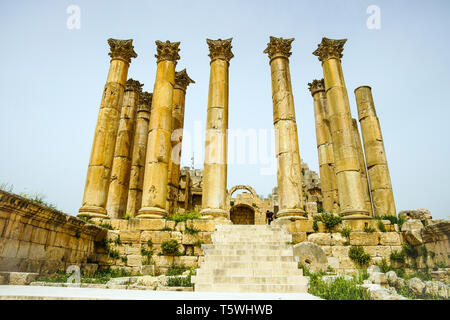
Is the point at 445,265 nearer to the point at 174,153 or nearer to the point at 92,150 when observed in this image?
the point at 174,153

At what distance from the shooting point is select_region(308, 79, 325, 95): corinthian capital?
18.9 metres

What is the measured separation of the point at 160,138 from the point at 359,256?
10.6 meters

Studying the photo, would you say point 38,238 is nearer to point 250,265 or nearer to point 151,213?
point 151,213

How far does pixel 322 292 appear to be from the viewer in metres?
5.92

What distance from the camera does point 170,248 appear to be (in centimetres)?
1083

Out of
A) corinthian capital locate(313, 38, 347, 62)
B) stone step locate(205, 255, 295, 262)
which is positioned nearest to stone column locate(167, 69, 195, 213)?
stone step locate(205, 255, 295, 262)

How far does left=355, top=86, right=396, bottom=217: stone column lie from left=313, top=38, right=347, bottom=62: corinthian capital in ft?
9.36

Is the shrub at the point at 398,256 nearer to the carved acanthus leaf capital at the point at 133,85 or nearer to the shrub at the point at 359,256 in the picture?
the shrub at the point at 359,256

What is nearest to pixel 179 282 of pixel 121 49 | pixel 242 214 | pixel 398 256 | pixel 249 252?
pixel 249 252

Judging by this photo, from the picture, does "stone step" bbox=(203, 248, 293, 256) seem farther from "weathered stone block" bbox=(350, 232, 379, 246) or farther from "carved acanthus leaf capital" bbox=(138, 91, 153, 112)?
"carved acanthus leaf capital" bbox=(138, 91, 153, 112)

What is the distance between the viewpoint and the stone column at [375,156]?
14383 millimetres
